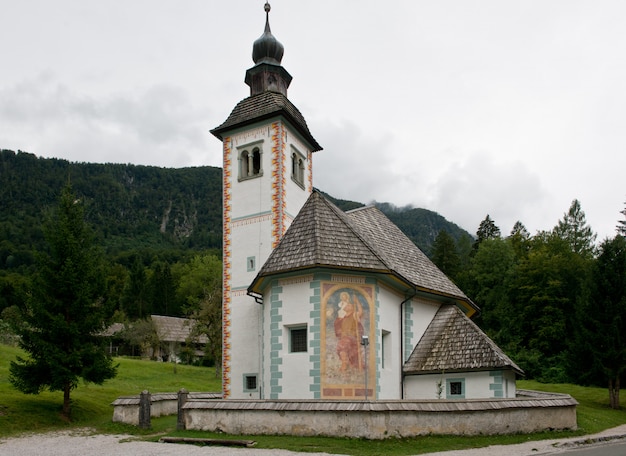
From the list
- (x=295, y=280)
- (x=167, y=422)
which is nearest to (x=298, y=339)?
(x=295, y=280)

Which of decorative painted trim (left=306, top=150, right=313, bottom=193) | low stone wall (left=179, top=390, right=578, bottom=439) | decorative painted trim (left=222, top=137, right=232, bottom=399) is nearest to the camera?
low stone wall (left=179, top=390, right=578, bottom=439)

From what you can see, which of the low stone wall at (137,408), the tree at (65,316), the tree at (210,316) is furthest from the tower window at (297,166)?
the tree at (210,316)

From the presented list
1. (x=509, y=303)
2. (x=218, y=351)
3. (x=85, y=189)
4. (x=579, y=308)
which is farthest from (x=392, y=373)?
(x=85, y=189)

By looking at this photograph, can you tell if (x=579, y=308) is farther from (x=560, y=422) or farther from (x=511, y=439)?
(x=511, y=439)

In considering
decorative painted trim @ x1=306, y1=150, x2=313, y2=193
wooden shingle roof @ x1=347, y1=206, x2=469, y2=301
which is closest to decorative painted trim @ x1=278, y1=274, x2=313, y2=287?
wooden shingle roof @ x1=347, y1=206, x2=469, y2=301

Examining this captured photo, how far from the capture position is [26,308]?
2297 cm

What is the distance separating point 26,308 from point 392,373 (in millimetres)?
14456

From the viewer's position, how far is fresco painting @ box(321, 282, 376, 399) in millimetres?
19516

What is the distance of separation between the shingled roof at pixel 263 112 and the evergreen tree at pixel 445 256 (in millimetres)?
44819

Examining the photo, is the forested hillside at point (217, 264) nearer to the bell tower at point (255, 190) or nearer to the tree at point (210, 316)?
the tree at point (210, 316)

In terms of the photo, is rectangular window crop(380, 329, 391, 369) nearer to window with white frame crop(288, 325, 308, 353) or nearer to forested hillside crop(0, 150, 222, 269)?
window with white frame crop(288, 325, 308, 353)

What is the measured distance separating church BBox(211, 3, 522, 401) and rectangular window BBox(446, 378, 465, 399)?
4cm

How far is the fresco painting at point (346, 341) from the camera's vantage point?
1952 centimetres

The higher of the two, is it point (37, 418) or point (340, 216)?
point (340, 216)
